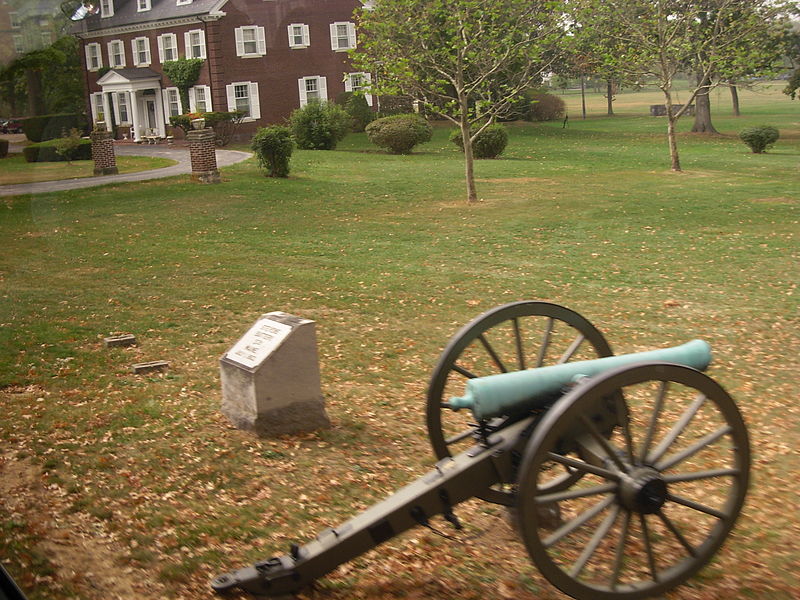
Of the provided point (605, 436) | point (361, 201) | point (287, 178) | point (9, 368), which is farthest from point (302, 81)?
point (605, 436)

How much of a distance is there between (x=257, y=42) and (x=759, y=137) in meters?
21.0

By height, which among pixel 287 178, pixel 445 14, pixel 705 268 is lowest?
pixel 705 268

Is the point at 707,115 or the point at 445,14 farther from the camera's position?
the point at 707,115

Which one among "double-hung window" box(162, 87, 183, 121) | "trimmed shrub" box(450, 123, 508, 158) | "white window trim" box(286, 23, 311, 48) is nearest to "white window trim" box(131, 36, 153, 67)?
"double-hung window" box(162, 87, 183, 121)

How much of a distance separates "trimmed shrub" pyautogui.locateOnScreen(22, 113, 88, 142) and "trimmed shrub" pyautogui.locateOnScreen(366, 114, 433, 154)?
31.3 metres

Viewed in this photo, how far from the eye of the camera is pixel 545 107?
52594mm

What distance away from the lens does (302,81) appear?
40.5 metres

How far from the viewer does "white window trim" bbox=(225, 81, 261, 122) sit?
3916 cm

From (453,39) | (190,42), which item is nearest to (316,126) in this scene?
(190,42)

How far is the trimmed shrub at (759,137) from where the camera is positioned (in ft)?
112

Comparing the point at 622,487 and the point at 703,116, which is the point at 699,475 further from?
the point at 703,116

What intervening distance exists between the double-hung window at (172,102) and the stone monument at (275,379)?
123 ft

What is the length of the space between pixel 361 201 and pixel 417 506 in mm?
17614

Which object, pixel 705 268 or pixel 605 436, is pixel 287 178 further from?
pixel 605 436
